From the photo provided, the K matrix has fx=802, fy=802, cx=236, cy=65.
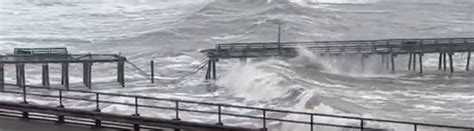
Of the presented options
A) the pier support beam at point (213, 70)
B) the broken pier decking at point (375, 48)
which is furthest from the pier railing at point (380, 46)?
the pier support beam at point (213, 70)

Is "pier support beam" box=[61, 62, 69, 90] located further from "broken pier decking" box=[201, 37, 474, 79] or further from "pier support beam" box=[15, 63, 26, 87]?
"broken pier decking" box=[201, 37, 474, 79]

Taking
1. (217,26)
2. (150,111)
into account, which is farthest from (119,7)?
(150,111)

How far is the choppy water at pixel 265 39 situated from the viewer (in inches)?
1499

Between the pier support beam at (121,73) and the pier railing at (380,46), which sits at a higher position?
the pier railing at (380,46)

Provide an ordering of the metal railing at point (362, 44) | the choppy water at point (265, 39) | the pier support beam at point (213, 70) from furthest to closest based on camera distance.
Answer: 1. the metal railing at point (362, 44)
2. the pier support beam at point (213, 70)
3. the choppy water at point (265, 39)

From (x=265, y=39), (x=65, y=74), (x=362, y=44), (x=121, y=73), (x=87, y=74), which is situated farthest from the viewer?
(x=265, y=39)

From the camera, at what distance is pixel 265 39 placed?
66.2 meters

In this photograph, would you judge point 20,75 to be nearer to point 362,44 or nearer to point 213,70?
point 213,70

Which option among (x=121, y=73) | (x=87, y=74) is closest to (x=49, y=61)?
(x=87, y=74)

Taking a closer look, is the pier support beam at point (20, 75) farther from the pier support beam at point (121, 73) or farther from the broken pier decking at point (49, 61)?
the pier support beam at point (121, 73)

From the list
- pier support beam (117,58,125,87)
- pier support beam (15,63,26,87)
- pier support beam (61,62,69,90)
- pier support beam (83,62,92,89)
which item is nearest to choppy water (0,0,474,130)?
pier support beam (117,58,125,87)

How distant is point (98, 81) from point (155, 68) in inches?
272

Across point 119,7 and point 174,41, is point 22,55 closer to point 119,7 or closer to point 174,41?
point 174,41

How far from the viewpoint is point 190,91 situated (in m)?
41.8
